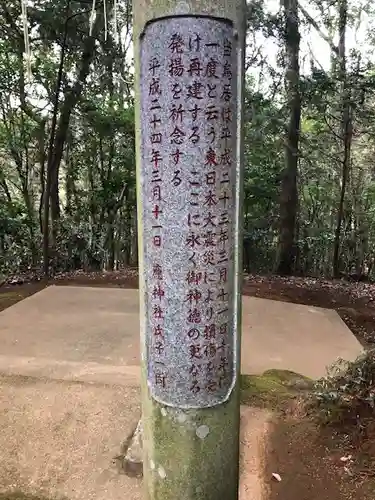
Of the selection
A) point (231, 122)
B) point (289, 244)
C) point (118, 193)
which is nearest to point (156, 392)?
point (231, 122)

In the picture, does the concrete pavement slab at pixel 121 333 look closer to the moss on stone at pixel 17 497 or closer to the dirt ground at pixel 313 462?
the dirt ground at pixel 313 462

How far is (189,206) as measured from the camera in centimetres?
163

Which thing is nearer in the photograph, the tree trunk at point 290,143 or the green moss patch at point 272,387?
the green moss patch at point 272,387

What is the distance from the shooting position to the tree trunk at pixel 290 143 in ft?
26.0

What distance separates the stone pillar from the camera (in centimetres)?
157

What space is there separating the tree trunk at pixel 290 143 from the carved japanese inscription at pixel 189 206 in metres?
6.69

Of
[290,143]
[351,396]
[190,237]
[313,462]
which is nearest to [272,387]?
[351,396]

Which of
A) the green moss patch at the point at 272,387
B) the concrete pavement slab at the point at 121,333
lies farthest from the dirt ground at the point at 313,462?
the concrete pavement slab at the point at 121,333

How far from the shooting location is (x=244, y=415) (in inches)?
126

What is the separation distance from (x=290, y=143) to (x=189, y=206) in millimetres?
7237

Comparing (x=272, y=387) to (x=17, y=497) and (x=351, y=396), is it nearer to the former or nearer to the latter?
(x=351, y=396)

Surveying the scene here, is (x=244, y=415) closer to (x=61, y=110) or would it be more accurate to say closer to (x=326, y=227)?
(x=61, y=110)

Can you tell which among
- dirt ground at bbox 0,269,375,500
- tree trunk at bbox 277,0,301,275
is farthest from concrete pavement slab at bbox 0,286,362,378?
tree trunk at bbox 277,0,301,275

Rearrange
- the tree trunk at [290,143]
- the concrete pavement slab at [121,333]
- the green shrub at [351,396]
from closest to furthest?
the green shrub at [351,396] < the concrete pavement slab at [121,333] < the tree trunk at [290,143]
